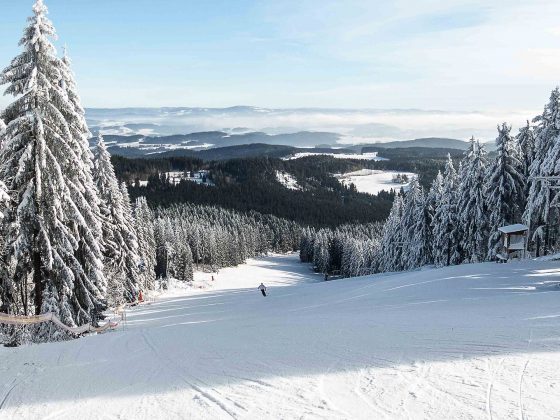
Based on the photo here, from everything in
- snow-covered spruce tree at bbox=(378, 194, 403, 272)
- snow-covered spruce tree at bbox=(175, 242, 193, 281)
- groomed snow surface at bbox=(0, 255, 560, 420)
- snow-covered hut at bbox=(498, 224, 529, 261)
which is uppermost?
groomed snow surface at bbox=(0, 255, 560, 420)

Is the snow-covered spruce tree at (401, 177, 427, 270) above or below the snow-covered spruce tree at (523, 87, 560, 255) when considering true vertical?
below

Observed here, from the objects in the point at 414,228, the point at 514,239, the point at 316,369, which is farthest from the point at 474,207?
the point at 316,369

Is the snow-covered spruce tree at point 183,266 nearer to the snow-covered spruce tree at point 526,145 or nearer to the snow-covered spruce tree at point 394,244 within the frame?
the snow-covered spruce tree at point 394,244

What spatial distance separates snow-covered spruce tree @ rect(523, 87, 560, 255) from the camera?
32356 mm

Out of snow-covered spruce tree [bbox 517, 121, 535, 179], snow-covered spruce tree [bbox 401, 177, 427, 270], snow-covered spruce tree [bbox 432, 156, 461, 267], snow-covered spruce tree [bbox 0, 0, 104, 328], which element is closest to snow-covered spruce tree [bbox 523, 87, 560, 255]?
→ snow-covered spruce tree [bbox 517, 121, 535, 179]

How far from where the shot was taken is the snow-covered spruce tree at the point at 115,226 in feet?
108

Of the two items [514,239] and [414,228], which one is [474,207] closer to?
[514,239]

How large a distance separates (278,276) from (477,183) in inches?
2449

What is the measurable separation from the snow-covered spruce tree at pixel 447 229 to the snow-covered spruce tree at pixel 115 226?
2719 cm

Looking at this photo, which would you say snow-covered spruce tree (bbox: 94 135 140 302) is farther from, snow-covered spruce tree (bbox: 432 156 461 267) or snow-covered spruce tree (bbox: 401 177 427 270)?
snow-covered spruce tree (bbox: 401 177 427 270)

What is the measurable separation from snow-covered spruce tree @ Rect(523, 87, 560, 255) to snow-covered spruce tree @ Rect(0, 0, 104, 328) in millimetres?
28940

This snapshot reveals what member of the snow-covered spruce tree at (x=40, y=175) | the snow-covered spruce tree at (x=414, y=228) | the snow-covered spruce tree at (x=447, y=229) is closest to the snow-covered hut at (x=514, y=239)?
the snow-covered spruce tree at (x=447, y=229)

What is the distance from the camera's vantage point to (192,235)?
106000 millimetres

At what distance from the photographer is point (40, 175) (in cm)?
1820
